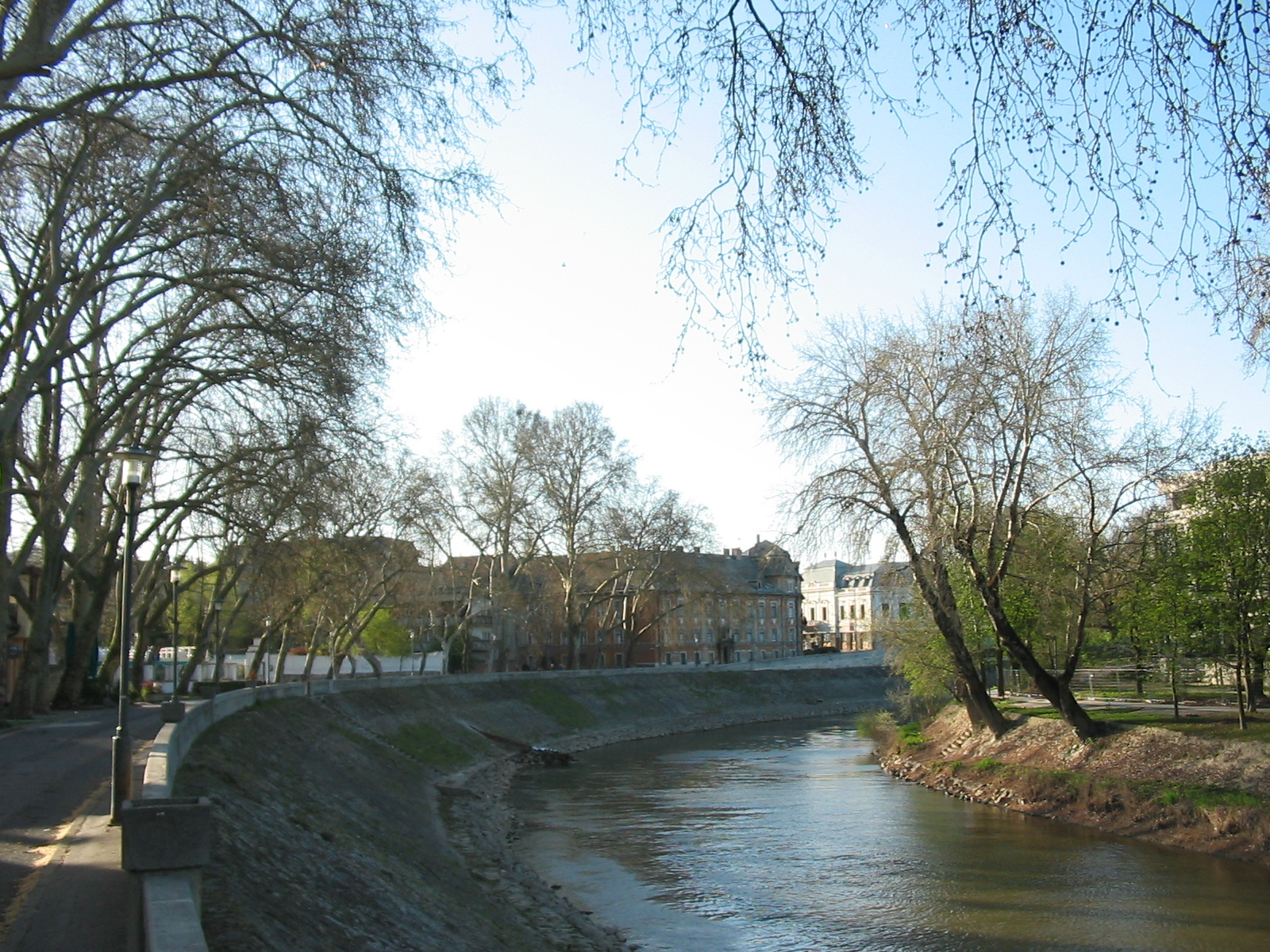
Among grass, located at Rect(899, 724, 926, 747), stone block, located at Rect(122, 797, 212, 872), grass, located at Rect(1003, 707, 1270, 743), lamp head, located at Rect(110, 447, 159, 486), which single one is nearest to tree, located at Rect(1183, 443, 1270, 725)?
grass, located at Rect(1003, 707, 1270, 743)

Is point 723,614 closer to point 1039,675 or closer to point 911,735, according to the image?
point 911,735

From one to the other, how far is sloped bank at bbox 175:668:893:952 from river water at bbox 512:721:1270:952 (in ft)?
5.67

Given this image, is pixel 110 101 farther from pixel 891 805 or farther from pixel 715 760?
pixel 715 760

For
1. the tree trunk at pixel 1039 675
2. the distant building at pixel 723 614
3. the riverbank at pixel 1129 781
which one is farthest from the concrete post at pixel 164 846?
the distant building at pixel 723 614

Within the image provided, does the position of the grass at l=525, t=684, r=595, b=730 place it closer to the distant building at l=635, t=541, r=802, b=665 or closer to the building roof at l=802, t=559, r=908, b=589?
the distant building at l=635, t=541, r=802, b=665

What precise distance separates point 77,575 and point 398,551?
50.4ft

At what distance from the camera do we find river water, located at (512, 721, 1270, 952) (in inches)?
704

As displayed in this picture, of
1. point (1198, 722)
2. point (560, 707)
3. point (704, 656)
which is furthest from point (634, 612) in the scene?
point (1198, 722)

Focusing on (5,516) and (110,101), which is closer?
(110,101)

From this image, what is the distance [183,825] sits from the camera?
875cm

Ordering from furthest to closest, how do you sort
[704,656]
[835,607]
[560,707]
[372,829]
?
1. [835,607]
2. [704,656]
3. [560,707]
4. [372,829]

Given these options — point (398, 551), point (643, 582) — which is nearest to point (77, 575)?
point (398, 551)

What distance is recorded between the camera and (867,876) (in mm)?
22188

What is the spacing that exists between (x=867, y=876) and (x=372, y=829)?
9.81 meters
